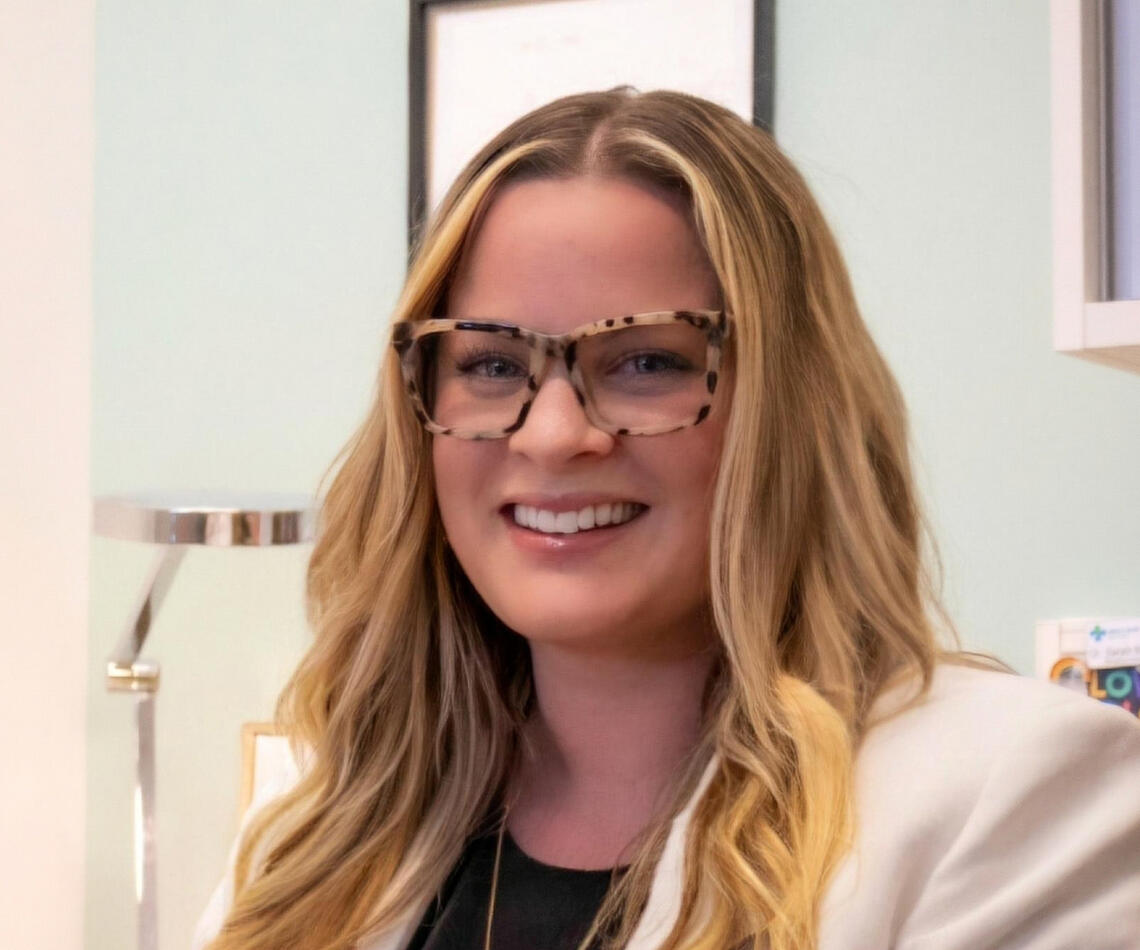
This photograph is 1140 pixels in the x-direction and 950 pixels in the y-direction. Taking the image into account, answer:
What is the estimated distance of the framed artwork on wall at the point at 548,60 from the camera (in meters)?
1.94

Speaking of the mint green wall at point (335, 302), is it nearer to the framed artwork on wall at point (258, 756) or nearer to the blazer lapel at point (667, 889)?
the framed artwork on wall at point (258, 756)

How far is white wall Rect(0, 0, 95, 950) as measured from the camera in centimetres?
232

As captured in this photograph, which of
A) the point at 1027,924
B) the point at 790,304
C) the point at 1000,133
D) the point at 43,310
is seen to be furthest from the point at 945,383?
the point at 43,310

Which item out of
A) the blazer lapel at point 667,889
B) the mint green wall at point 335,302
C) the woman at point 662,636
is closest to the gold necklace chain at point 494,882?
the woman at point 662,636

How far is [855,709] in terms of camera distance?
1017mm

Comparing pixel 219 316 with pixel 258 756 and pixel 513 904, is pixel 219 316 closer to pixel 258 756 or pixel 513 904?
pixel 258 756

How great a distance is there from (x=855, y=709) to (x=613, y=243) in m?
0.40

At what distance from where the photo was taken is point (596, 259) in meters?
1.07

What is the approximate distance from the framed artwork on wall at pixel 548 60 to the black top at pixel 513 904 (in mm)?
1186

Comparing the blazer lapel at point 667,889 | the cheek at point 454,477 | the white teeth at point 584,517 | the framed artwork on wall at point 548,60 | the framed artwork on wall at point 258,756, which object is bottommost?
the framed artwork on wall at point 258,756

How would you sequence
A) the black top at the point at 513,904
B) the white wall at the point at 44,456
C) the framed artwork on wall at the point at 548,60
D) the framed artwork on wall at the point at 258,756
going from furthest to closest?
the white wall at the point at 44,456 → the framed artwork on wall at the point at 258,756 → the framed artwork on wall at the point at 548,60 → the black top at the point at 513,904

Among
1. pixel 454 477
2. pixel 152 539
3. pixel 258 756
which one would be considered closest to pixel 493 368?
pixel 454 477

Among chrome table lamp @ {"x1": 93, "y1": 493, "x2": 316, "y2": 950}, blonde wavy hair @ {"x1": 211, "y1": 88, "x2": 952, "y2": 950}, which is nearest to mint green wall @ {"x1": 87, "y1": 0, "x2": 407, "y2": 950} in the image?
chrome table lamp @ {"x1": 93, "y1": 493, "x2": 316, "y2": 950}

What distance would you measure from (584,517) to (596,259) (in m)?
0.20
